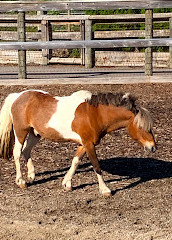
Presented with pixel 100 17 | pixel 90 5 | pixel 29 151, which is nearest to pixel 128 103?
pixel 29 151

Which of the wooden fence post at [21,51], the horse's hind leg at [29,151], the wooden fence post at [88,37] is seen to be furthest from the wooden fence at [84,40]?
the horse's hind leg at [29,151]

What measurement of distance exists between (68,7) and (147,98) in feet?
9.39

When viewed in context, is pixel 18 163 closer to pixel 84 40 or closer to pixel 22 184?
pixel 22 184

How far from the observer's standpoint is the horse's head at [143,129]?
22.9 feet

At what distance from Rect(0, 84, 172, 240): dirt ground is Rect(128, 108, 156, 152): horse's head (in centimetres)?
56

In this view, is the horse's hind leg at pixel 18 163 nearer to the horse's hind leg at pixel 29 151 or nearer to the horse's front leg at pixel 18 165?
the horse's front leg at pixel 18 165

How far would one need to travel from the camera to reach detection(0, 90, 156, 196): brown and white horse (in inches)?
279

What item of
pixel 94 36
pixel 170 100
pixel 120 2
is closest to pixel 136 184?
pixel 170 100

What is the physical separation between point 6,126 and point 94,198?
132 centimetres

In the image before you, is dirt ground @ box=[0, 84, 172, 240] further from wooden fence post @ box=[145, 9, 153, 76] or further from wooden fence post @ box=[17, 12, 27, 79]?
wooden fence post @ box=[17, 12, 27, 79]

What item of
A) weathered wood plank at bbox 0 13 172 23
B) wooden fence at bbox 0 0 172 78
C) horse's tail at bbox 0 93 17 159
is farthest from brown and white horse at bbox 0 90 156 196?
weathered wood plank at bbox 0 13 172 23

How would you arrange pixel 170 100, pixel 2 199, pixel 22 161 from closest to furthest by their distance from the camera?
pixel 2 199, pixel 22 161, pixel 170 100

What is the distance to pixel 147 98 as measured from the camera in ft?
42.0

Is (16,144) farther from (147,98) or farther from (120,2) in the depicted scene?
(120,2)
